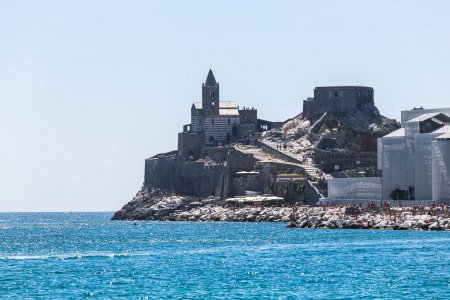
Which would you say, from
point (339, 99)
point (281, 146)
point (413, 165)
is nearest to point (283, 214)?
point (281, 146)

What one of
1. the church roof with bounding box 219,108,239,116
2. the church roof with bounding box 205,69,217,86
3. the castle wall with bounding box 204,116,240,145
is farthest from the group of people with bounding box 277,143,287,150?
the church roof with bounding box 205,69,217,86

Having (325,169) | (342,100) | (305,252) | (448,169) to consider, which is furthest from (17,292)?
(342,100)

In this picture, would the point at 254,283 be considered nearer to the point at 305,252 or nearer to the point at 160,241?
the point at 305,252

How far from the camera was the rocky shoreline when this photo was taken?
10714 centimetres

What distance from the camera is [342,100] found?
6294 inches

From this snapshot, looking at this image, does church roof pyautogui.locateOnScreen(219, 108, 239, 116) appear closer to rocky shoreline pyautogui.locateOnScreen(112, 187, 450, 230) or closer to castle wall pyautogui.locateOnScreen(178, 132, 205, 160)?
castle wall pyautogui.locateOnScreen(178, 132, 205, 160)

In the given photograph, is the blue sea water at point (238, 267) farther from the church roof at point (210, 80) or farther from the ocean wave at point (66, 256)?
the church roof at point (210, 80)

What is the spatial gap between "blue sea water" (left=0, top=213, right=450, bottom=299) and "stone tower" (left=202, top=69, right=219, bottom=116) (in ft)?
206

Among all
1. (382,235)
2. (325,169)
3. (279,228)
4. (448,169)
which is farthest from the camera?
(325,169)

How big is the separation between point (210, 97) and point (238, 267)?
100171mm

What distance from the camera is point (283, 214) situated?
139 metres

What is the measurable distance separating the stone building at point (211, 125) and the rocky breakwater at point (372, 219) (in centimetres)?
3837

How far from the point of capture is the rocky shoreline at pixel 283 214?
107 metres

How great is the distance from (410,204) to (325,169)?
32.9 meters
